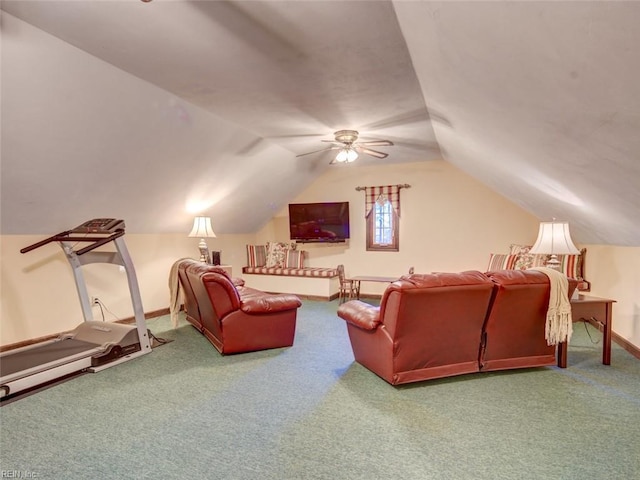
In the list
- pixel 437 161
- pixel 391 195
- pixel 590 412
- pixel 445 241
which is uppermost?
pixel 437 161

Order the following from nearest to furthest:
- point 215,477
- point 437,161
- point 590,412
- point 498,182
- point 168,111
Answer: point 215,477 < point 590,412 < point 168,111 < point 498,182 < point 437,161

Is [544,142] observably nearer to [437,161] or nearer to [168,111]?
[168,111]

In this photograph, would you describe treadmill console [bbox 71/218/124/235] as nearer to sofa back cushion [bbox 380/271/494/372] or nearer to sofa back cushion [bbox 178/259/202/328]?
sofa back cushion [bbox 178/259/202/328]

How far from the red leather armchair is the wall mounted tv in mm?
3718

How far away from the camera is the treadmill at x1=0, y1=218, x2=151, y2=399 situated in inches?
108

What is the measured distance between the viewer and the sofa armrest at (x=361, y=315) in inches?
110

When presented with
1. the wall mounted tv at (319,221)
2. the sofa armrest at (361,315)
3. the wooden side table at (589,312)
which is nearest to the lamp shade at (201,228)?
the wall mounted tv at (319,221)

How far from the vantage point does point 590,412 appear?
2.32m

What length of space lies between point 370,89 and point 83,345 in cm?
360

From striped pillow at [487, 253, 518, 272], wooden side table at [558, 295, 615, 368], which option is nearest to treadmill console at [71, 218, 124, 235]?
wooden side table at [558, 295, 615, 368]

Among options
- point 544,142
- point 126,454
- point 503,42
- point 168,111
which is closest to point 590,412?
point 544,142

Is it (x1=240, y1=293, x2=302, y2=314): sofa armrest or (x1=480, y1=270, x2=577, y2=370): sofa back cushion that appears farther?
(x1=240, y1=293, x2=302, y2=314): sofa armrest

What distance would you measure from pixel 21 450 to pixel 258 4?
2852mm

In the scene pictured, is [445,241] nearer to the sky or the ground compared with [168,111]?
nearer to the ground
